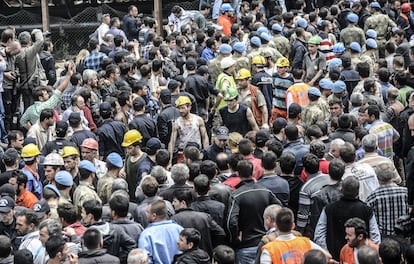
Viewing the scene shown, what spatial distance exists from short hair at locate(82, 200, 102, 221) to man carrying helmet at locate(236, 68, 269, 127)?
6.14 metres

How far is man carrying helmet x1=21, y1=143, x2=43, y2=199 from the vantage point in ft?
39.3

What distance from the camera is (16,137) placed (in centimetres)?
1340

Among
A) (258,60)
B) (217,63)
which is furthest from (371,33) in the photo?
(217,63)

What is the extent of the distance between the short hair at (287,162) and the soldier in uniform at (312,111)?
10.6ft

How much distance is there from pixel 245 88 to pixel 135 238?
6.19 metres

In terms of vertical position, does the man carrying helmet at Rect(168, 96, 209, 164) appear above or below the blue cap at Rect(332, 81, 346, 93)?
below

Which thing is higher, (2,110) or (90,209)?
(90,209)

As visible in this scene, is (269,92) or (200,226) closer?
(200,226)

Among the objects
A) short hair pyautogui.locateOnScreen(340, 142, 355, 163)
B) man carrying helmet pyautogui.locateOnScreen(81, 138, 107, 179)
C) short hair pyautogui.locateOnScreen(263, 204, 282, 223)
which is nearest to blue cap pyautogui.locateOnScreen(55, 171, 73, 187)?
man carrying helmet pyautogui.locateOnScreen(81, 138, 107, 179)

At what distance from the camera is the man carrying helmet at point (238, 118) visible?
14.3 metres

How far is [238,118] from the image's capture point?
564 inches

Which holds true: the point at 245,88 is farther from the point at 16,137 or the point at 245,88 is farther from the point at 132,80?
the point at 16,137

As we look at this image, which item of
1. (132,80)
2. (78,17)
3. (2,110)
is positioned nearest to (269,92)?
(132,80)

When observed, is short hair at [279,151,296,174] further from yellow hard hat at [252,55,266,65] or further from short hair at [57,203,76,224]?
yellow hard hat at [252,55,266,65]
